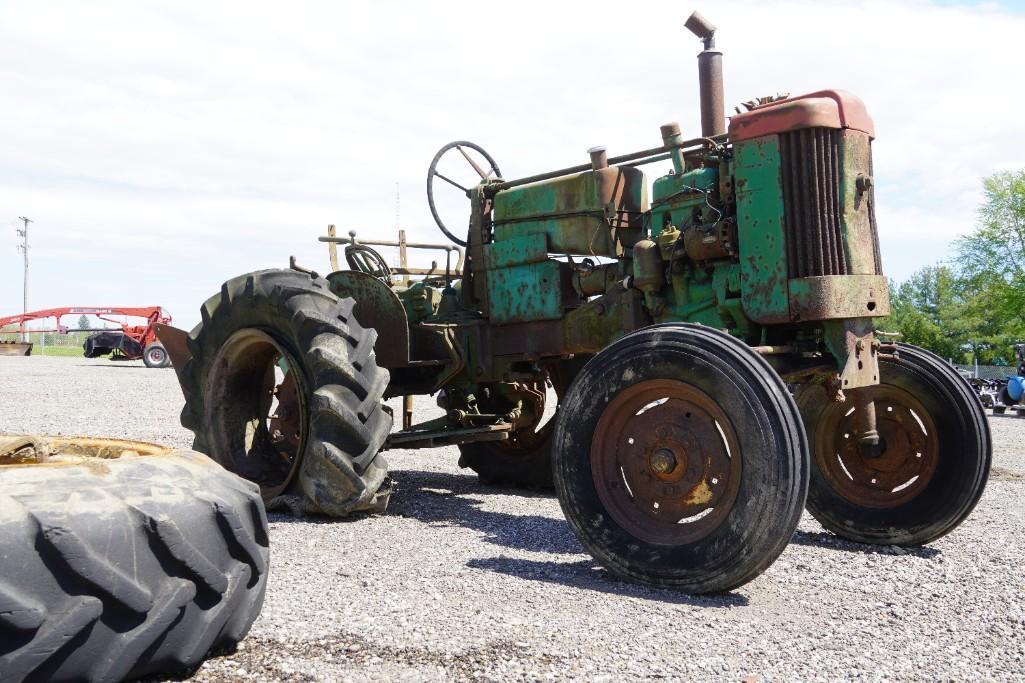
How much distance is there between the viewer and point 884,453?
19.1 ft

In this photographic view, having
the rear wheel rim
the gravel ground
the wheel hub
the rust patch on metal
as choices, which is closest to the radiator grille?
the wheel hub

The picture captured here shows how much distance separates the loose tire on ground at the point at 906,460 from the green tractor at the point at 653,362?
0.04 ft

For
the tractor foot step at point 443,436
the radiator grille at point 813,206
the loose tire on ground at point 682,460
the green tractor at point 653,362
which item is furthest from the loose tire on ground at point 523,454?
the loose tire on ground at point 682,460

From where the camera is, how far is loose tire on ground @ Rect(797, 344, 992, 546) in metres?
5.48

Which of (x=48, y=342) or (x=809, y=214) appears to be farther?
(x=48, y=342)

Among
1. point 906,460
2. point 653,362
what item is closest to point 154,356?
point 906,460

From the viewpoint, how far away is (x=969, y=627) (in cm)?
381

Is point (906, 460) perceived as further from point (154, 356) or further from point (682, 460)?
point (154, 356)

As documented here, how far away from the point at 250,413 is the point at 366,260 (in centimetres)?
180

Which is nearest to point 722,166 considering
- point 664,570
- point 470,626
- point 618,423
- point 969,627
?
point 618,423

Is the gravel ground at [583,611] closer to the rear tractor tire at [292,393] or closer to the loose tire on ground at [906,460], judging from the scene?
the loose tire on ground at [906,460]

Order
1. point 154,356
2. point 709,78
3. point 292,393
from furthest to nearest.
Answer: point 154,356 < point 292,393 < point 709,78

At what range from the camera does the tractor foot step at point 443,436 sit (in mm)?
6629

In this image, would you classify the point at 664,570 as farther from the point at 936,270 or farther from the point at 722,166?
the point at 936,270
